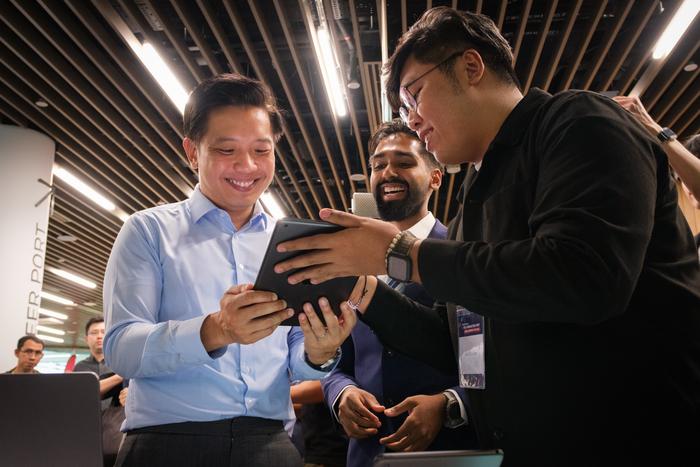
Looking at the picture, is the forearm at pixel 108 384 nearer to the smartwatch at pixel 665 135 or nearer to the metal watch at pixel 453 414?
the metal watch at pixel 453 414

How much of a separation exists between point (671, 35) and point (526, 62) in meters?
1.54

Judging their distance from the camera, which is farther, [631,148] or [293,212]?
[293,212]

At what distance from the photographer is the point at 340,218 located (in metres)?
1.05

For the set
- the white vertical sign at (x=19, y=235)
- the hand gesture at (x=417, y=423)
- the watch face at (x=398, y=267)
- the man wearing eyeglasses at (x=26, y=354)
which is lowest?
the man wearing eyeglasses at (x=26, y=354)

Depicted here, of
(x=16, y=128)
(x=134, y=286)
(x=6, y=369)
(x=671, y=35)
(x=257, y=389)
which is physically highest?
(x=671, y=35)

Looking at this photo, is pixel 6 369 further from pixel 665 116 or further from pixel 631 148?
pixel 665 116

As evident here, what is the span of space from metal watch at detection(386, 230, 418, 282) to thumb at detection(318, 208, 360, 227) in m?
0.09

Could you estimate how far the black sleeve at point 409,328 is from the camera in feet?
4.65

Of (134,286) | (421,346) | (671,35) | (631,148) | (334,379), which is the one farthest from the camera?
(671,35)

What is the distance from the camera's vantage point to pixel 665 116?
6965mm

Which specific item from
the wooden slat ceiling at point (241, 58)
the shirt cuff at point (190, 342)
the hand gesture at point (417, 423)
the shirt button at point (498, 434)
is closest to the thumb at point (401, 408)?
the hand gesture at point (417, 423)

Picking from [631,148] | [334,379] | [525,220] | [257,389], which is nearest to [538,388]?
[525,220]

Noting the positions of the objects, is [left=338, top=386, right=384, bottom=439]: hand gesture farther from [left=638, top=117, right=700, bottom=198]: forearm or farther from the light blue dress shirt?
[left=638, top=117, right=700, bottom=198]: forearm

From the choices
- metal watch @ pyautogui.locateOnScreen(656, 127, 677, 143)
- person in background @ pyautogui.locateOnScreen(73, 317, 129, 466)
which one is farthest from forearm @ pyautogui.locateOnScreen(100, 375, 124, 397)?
metal watch @ pyautogui.locateOnScreen(656, 127, 677, 143)
